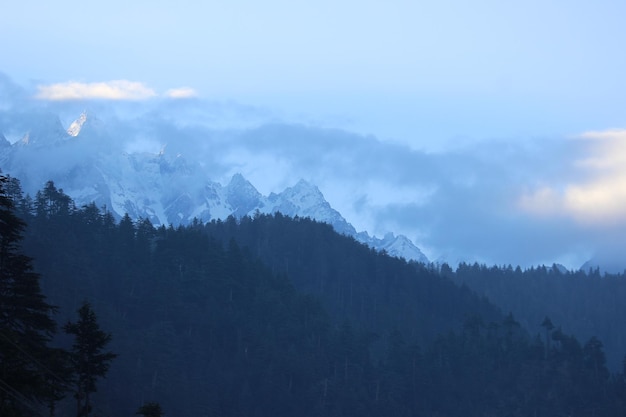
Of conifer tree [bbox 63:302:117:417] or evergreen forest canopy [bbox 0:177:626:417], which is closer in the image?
conifer tree [bbox 63:302:117:417]

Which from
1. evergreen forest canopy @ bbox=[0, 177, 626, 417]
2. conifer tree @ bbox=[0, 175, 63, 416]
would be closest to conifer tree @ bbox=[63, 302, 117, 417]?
conifer tree @ bbox=[0, 175, 63, 416]

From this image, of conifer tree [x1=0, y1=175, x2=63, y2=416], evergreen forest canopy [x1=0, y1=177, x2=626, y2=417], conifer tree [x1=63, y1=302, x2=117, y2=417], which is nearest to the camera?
conifer tree [x1=0, y1=175, x2=63, y2=416]

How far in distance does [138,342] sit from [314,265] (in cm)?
6697

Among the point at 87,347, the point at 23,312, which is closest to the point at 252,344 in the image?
the point at 87,347

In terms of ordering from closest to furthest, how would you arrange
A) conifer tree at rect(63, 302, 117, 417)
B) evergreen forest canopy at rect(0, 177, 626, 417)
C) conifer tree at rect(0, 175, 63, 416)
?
1. conifer tree at rect(0, 175, 63, 416)
2. conifer tree at rect(63, 302, 117, 417)
3. evergreen forest canopy at rect(0, 177, 626, 417)

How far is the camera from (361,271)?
16800 cm

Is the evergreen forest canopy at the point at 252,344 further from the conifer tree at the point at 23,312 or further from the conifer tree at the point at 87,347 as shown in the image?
the conifer tree at the point at 23,312

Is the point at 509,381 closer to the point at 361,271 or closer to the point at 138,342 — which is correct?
the point at 361,271

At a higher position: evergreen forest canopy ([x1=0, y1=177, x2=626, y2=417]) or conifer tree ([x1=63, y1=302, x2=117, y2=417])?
evergreen forest canopy ([x1=0, y1=177, x2=626, y2=417])

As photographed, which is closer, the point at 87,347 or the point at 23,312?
the point at 23,312

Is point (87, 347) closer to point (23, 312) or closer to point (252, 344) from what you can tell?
point (23, 312)

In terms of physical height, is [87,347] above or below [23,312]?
below

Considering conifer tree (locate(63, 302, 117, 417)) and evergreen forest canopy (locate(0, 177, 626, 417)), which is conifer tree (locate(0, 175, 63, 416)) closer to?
conifer tree (locate(63, 302, 117, 417))

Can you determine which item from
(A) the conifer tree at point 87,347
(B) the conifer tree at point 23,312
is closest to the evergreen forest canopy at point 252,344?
(A) the conifer tree at point 87,347
